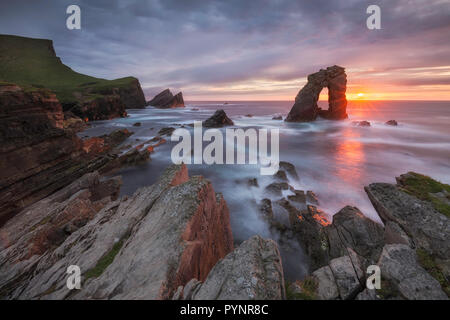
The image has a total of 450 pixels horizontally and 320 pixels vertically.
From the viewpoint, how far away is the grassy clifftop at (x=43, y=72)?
7931 centimetres

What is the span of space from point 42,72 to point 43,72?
0.50 meters

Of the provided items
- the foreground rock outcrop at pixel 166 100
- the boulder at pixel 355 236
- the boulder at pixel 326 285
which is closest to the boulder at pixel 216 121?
the boulder at pixel 355 236

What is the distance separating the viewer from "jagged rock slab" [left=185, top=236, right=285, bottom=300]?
434 cm

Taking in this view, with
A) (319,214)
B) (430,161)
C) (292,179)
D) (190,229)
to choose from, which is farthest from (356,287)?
(430,161)

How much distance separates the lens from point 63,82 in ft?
321

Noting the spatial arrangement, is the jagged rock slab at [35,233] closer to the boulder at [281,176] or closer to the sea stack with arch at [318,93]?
the boulder at [281,176]

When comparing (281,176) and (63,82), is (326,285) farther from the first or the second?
Answer: (63,82)

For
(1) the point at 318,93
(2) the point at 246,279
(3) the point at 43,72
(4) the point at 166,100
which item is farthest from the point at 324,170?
(3) the point at 43,72

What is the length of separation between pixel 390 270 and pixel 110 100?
276 ft

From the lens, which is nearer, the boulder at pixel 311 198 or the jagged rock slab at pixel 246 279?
the jagged rock slab at pixel 246 279

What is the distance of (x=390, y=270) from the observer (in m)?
4.79

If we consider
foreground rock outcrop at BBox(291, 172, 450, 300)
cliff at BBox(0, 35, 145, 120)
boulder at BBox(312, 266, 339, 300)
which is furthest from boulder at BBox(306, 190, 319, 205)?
cliff at BBox(0, 35, 145, 120)
